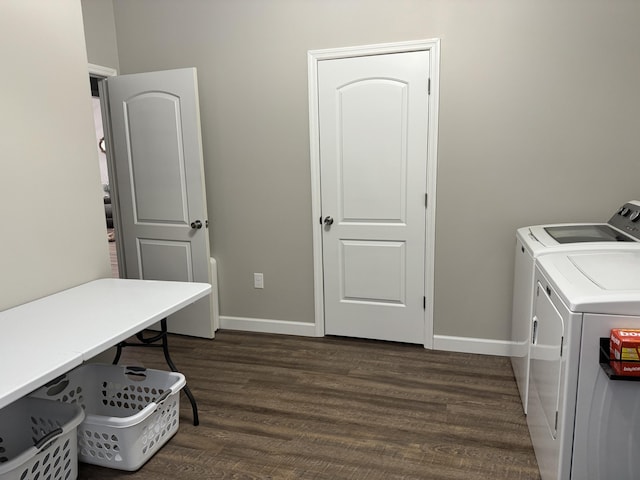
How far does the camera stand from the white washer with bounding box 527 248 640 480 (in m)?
1.41

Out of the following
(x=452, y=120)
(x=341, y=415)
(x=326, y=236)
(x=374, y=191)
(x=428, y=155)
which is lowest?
(x=341, y=415)

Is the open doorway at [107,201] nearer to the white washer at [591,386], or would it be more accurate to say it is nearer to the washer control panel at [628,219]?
the white washer at [591,386]

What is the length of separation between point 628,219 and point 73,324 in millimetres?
2644

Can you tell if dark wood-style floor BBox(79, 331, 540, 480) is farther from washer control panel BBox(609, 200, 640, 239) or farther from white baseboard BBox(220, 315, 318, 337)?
washer control panel BBox(609, 200, 640, 239)

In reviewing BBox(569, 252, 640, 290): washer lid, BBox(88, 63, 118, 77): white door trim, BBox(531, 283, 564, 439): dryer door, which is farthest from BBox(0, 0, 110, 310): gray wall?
BBox(569, 252, 640, 290): washer lid

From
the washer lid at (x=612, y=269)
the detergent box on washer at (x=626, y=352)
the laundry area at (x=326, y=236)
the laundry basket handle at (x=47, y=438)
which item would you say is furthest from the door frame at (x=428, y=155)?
the laundry basket handle at (x=47, y=438)

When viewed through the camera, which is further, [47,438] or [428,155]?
[428,155]

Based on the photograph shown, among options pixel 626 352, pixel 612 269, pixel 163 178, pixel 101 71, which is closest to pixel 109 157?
pixel 163 178

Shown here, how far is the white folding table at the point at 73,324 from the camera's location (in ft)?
4.67

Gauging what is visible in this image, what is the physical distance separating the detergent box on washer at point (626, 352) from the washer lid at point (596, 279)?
0.07 m

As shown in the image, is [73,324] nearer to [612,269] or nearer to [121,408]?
[121,408]

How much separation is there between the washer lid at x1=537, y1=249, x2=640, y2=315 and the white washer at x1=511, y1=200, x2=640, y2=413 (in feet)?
0.37

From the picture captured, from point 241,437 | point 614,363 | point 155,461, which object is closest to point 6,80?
point 155,461

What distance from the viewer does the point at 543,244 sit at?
2.21 metres
